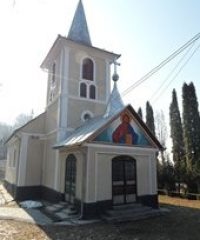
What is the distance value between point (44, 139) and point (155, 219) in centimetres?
848

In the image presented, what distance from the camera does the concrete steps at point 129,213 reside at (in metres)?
9.34

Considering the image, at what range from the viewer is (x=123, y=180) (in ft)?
36.0

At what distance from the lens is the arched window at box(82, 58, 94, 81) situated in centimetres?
1525

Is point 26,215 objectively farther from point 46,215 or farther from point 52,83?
point 52,83

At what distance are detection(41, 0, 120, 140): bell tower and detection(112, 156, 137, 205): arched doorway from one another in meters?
3.72

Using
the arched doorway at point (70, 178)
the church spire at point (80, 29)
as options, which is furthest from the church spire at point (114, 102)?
the church spire at point (80, 29)

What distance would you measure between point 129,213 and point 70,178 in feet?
11.1

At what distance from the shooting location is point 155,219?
31.2 feet

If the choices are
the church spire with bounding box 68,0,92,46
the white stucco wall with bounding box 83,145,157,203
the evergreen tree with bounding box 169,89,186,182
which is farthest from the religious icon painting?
the evergreen tree with bounding box 169,89,186,182

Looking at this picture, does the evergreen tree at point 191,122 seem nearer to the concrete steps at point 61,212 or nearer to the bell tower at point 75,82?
the bell tower at point 75,82

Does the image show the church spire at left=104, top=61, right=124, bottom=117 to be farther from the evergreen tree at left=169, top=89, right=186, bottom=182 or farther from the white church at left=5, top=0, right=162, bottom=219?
the evergreen tree at left=169, top=89, right=186, bottom=182

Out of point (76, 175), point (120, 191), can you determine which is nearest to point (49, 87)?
point (76, 175)

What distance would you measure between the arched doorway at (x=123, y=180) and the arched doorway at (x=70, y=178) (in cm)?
192

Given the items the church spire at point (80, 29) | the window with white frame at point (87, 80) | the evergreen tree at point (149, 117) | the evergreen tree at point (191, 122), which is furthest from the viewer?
the evergreen tree at point (149, 117)
